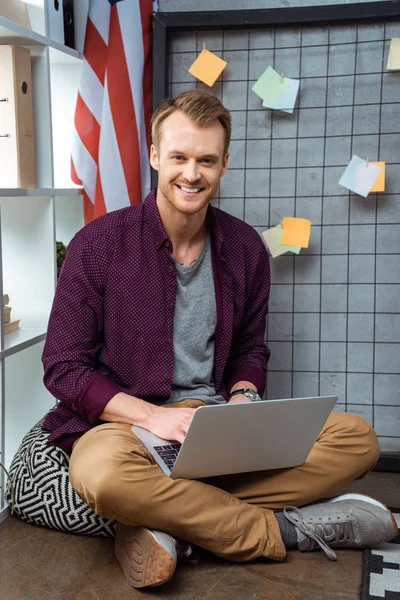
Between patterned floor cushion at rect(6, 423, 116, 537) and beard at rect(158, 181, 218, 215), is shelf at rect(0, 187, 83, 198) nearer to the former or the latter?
beard at rect(158, 181, 218, 215)

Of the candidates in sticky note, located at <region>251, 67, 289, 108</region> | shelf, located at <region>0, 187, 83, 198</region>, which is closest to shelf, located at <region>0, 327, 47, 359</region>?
shelf, located at <region>0, 187, 83, 198</region>

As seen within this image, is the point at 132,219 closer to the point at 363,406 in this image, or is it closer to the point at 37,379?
the point at 37,379

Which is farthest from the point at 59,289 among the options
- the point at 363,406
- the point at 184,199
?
the point at 363,406

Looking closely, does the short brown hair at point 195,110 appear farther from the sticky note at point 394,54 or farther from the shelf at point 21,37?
the sticky note at point 394,54

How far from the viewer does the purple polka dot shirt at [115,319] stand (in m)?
1.84

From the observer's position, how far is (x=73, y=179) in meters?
2.48

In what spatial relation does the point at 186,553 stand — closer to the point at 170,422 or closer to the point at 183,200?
the point at 170,422

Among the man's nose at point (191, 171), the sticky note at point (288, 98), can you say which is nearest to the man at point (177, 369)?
the man's nose at point (191, 171)

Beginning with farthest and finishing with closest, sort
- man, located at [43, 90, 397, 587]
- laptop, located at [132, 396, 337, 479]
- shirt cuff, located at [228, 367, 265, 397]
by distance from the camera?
shirt cuff, located at [228, 367, 265, 397], man, located at [43, 90, 397, 587], laptop, located at [132, 396, 337, 479]

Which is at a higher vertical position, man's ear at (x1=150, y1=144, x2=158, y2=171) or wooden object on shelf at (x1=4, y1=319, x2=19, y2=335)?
man's ear at (x1=150, y1=144, x2=158, y2=171)

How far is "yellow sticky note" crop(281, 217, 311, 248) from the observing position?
2.44 metres

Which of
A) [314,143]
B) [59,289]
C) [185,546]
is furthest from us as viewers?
[314,143]

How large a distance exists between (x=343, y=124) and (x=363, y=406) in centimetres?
90

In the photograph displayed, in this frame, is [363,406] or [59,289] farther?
[363,406]
